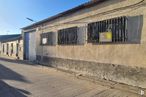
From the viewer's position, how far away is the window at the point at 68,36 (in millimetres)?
12211

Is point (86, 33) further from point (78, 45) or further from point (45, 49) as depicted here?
point (45, 49)

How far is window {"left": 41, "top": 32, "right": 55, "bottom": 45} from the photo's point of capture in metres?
15.4

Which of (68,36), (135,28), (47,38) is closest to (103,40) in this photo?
(135,28)

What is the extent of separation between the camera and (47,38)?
53.1 feet

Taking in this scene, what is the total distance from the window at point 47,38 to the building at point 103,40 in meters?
0.09

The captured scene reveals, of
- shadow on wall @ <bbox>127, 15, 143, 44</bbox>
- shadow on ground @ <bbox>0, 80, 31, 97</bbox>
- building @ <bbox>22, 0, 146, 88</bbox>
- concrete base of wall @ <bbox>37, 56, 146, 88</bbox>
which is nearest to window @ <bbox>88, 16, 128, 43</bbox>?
building @ <bbox>22, 0, 146, 88</bbox>

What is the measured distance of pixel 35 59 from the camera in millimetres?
19484

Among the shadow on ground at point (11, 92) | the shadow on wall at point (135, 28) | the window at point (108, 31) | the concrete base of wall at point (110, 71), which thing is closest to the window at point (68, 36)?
the concrete base of wall at point (110, 71)

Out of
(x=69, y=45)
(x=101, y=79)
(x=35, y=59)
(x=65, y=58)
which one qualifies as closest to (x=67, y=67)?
(x=65, y=58)

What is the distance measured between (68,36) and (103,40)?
12.8 feet

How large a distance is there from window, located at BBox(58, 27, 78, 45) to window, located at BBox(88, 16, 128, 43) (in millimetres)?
1724

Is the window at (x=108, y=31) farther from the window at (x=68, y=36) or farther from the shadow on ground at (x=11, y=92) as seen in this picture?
the shadow on ground at (x=11, y=92)

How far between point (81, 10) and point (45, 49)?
6297 mm

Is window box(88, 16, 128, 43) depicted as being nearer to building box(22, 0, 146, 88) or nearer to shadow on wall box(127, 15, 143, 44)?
building box(22, 0, 146, 88)
